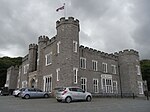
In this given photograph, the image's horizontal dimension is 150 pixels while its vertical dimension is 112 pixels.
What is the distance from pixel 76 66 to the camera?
28.1m

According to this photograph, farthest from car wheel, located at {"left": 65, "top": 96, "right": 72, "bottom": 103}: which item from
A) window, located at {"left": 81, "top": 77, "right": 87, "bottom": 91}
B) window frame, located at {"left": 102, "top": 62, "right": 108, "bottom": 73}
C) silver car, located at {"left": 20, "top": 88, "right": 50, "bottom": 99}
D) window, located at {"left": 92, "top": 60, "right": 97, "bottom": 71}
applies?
window frame, located at {"left": 102, "top": 62, "right": 108, "bottom": 73}

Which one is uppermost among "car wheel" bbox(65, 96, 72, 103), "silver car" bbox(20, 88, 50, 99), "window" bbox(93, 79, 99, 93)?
"window" bbox(93, 79, 99, 93)

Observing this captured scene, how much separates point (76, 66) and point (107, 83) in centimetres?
1165

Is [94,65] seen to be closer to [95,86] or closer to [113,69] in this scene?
[95,86]

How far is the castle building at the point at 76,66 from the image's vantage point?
92.1 ft

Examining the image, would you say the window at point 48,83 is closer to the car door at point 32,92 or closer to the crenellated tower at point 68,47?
the car door at point 32,92

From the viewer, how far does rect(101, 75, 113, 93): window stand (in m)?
36.2

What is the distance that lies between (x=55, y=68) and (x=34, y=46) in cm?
1397

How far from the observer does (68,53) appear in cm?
2798

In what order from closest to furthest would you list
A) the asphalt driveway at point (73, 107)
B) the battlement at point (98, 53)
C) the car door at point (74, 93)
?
the asphalt driveway at point (73, 107)
the car door at point (74, 93)
the battlement at point (98, 53)

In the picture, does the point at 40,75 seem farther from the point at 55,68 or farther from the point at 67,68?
the point at 67,68

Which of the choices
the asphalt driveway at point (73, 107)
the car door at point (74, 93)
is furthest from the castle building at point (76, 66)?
the asphalt driveway at point (73, 107)

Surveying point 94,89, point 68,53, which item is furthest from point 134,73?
point 68,53

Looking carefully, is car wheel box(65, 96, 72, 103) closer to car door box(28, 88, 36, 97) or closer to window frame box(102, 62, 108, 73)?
car door box(28, 88, 36, 97)
